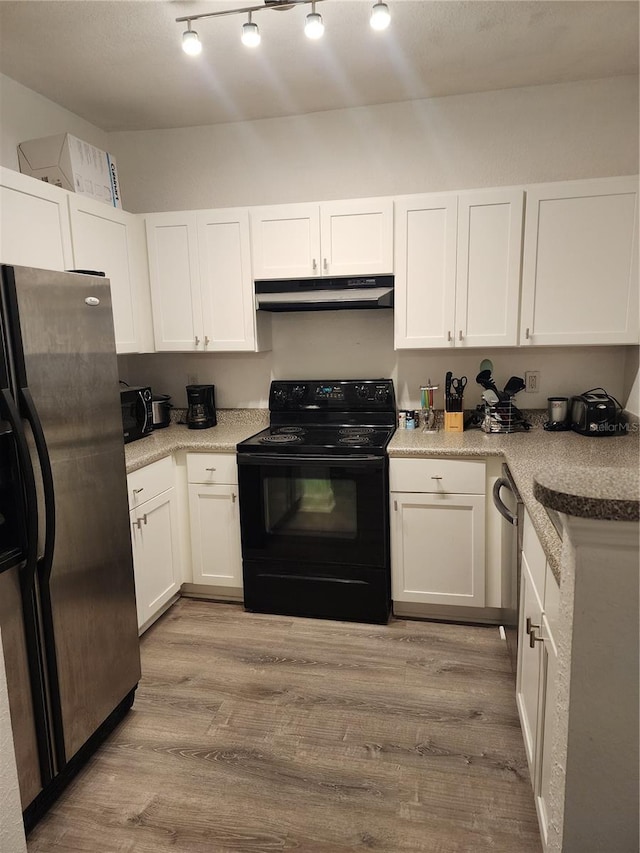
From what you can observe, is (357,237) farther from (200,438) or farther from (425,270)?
(200,438)

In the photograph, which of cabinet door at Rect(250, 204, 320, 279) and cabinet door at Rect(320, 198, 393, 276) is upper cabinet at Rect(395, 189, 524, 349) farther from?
cabinet door at Rect(250, 204, 320, 279)

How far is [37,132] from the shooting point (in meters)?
2.84

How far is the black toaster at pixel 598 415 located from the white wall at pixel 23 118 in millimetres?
3055

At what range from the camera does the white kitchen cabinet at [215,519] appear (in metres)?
2.91

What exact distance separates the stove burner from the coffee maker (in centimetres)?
54

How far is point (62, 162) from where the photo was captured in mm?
2631

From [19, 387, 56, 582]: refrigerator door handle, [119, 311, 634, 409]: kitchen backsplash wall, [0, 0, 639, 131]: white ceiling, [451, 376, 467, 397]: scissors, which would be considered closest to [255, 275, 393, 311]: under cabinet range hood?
[119, 311, 634, 409]: kitchen backsplash wall

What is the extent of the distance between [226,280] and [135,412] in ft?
2.90

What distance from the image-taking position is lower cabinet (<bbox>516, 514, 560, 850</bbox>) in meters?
1.38

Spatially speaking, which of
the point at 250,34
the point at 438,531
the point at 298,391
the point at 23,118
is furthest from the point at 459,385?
the point at 23,118

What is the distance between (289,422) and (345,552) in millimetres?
911

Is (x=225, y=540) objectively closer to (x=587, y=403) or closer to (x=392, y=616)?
(x=392, y=616)

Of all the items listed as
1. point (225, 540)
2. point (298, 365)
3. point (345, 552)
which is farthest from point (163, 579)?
point (298, 365)

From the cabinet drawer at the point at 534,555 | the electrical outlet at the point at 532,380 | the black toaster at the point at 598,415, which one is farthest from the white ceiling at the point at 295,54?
the cabinet drawer at the point at 534,555
